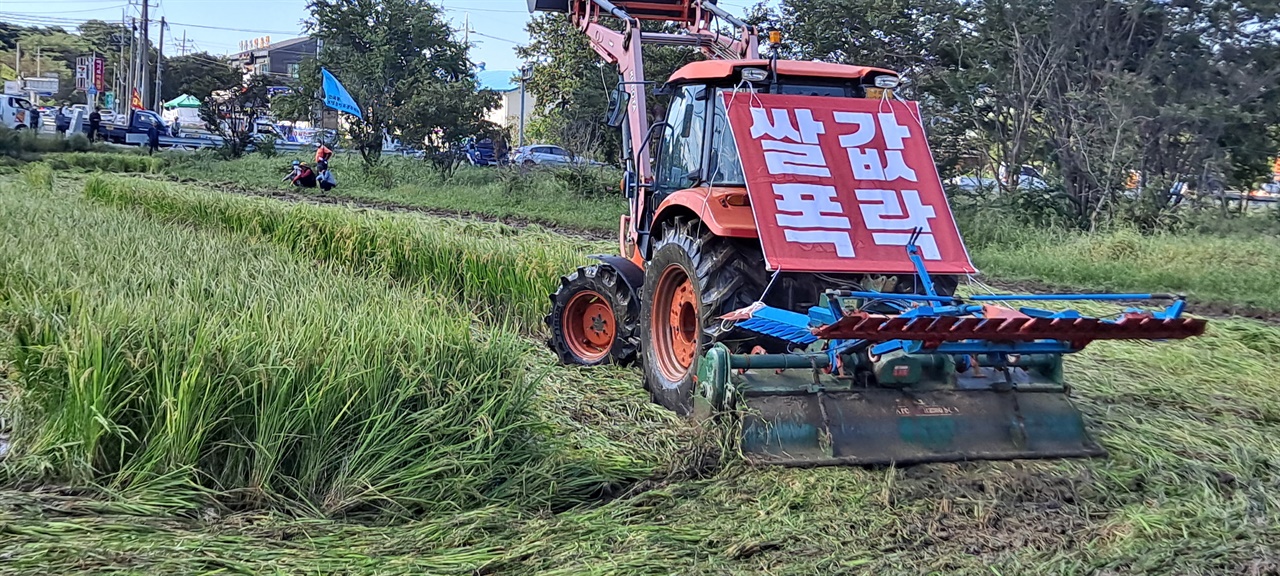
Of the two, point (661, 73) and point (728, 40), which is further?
point (661, 73)

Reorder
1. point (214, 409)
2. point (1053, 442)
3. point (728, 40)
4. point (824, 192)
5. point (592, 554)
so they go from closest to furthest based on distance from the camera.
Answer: point (592, 554) < point (214, 409) < point (1053, 442) < point (824, 192) < point (728, 40)

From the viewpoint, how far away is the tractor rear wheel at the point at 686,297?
5.07 m

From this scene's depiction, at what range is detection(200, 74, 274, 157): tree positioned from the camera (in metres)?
27.7

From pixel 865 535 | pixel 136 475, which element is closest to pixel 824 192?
pixel 865 535

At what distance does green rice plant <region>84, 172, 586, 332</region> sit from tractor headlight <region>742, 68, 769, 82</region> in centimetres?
229

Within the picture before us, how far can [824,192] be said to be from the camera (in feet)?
17.1

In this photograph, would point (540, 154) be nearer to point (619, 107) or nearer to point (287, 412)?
point (619, 107)

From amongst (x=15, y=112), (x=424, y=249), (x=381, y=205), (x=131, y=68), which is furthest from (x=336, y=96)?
(x=131, y=68)

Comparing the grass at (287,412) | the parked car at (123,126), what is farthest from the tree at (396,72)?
the grass at (287,412)

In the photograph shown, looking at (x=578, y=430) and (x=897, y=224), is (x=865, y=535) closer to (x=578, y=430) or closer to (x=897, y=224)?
(x=578, y=430)

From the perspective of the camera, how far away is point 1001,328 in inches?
160

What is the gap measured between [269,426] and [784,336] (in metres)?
2.16

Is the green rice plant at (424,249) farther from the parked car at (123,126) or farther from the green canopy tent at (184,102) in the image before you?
the green canopy tent at (184,102)

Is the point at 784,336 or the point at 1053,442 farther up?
the point at 784,336
